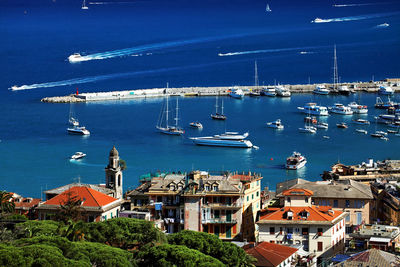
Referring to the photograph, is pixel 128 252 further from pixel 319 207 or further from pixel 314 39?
pixel 314 39

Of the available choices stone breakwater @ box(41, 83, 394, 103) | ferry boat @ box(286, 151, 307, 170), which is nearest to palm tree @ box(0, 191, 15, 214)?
ferry boat @ box(286, 151, 307, 170)

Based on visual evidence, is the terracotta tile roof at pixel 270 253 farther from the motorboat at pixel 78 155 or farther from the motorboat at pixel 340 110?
the motorboat at pixel 340 110

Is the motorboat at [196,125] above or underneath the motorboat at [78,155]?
above

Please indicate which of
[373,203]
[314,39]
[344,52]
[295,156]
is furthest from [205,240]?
[314,39]

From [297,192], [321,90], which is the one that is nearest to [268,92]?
[321,90]

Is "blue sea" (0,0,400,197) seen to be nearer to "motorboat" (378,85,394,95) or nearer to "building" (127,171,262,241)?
"motorboat" (378,85,394,95)

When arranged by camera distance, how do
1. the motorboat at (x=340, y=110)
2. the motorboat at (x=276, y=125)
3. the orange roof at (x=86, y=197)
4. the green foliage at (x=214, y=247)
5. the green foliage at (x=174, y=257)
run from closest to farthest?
the green foliage at (x=174, y=257), the green foliage at (x=214, y=247), the orange roof at (x=86, y=197), the motorboat at (x=276, y=125), the motorboat at (x=340, y=110)

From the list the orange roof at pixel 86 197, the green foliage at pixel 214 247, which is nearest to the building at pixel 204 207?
the orange roof at pixel 86 197
